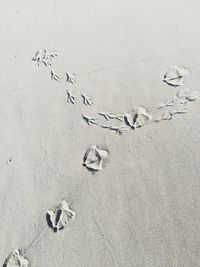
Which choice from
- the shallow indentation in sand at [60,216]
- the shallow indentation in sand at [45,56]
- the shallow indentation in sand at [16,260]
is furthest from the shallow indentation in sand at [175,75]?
the shallow indentation in sand at [16,260]

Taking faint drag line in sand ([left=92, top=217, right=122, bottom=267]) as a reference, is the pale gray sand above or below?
above

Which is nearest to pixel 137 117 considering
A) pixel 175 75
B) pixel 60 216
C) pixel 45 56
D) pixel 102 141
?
pixel 102 141

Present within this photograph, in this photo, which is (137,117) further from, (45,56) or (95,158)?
(45,56)

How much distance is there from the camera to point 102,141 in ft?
6.08

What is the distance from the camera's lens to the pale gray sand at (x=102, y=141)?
1.50m

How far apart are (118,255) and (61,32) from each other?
1582mm

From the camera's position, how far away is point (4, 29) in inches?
107

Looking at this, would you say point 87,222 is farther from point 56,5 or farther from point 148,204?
point 56,5

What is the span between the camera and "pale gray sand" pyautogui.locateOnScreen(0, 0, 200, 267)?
150cm

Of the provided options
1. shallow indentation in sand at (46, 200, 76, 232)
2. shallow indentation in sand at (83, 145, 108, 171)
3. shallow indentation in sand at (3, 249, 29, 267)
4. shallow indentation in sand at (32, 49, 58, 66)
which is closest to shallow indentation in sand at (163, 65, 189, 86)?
shallow indentation in sand at (83, 145, 108, 171)

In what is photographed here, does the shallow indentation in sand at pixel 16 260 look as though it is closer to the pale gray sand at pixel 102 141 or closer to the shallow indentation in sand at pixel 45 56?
the pale gray sand at pixel 102 141

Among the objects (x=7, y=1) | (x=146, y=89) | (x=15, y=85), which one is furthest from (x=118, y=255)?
(x=7, y=1)

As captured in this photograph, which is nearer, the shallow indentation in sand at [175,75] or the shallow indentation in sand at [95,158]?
the shallow indentation in sand at [95,158]

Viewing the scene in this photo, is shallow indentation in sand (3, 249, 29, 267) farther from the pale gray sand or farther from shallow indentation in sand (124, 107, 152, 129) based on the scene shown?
shallow indentation in sand (124, 107, 152, 129)
